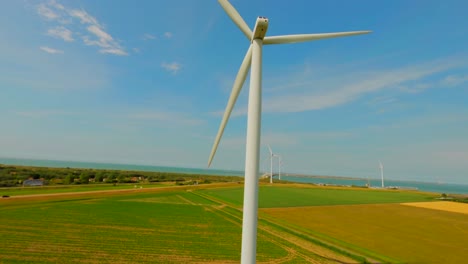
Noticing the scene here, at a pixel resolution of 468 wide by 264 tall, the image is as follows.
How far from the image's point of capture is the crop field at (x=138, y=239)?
2431 cm

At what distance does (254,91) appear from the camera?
14.9 m

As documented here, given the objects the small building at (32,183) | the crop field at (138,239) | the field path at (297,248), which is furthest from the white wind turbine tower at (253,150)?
the small building at (32,183)

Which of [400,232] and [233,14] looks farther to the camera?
[400,232]

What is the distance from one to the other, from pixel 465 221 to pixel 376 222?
20044mm

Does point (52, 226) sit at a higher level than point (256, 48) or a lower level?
lower

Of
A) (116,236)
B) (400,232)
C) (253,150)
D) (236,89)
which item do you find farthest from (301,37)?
(400,232)

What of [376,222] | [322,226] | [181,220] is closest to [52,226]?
[181,220]

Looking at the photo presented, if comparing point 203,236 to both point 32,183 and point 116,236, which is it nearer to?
point 116,236

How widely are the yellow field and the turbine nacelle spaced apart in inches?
1013

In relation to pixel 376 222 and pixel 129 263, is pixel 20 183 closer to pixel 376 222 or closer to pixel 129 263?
pixel 129 263

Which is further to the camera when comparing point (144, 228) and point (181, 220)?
point (181, 220)

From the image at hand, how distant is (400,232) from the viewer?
38.1 metres

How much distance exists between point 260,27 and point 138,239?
1084 inches

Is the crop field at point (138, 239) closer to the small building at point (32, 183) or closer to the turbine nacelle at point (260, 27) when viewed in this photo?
the turbine nacelle at point (260, 27)
